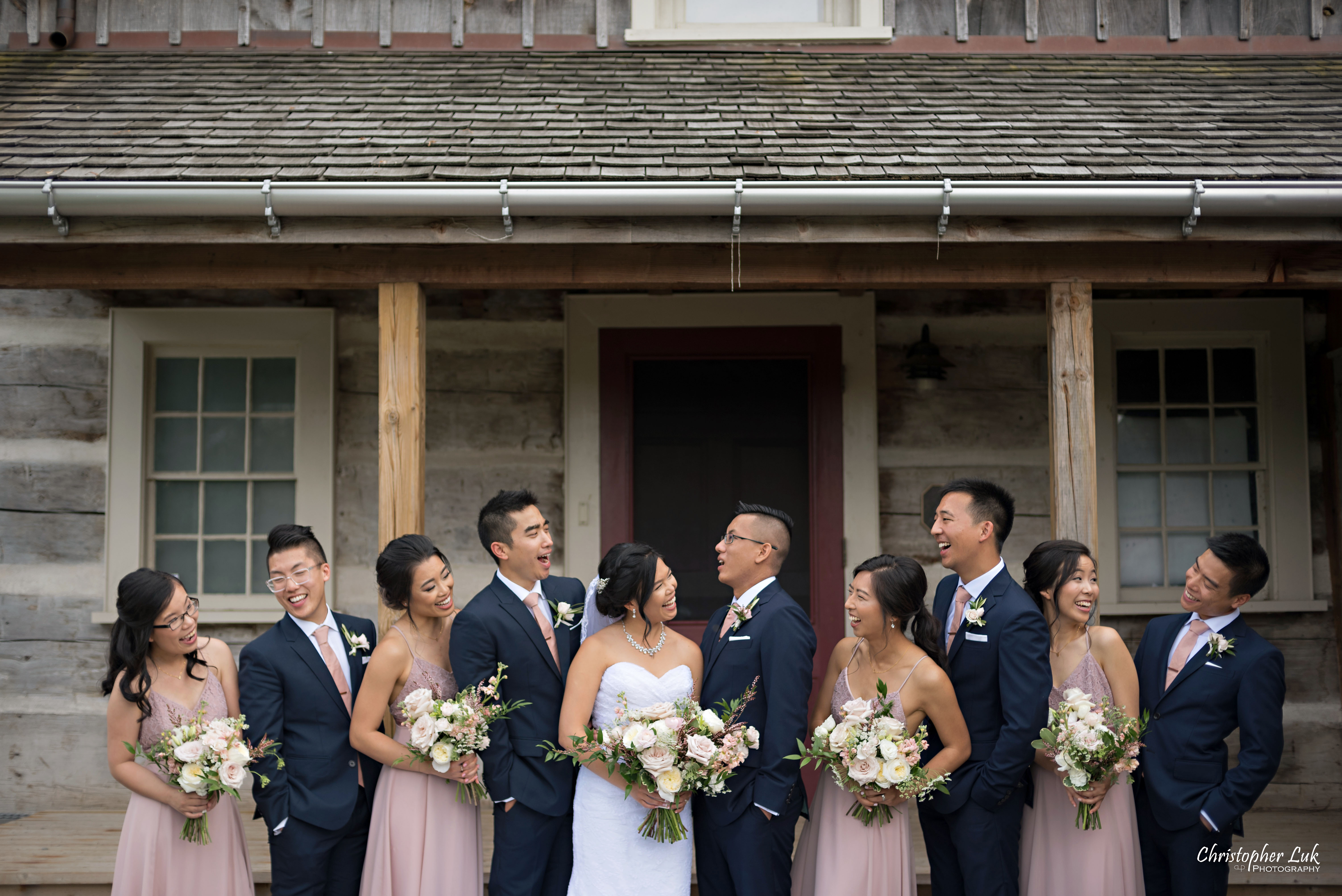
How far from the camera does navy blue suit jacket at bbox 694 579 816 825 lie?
3.79 meters

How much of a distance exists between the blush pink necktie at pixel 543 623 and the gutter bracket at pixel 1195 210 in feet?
11.2

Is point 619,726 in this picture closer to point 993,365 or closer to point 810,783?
point 810,783

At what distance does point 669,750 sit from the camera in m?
3.56

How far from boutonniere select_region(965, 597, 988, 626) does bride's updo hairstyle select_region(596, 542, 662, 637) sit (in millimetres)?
1248

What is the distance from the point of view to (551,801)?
3863mm

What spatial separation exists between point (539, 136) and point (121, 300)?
3.31 meters

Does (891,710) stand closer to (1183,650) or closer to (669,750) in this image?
(669,750)

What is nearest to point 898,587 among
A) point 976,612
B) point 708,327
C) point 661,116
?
point 976,612

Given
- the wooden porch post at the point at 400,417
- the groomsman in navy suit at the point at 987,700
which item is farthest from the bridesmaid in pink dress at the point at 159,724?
the groomsman in navy suit at the point at 987,700

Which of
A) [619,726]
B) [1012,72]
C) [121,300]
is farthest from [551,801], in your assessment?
[1012,72]

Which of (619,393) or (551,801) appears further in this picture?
(619,393)

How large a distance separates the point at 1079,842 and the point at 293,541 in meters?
3.35

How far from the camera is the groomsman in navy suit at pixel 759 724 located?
3.79m

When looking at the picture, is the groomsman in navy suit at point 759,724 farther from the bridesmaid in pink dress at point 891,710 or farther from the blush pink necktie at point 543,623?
the blush pink necktie at point 543,623
